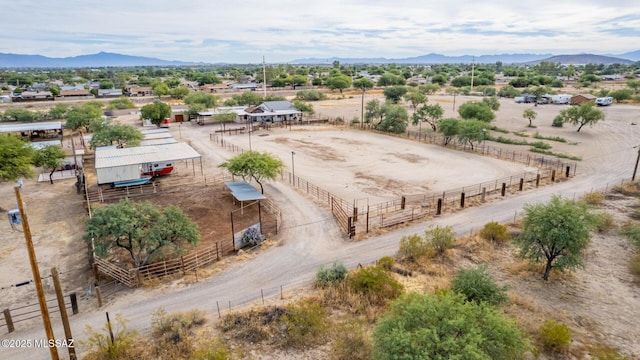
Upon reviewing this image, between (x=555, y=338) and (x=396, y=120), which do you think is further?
(x=396, y=120)

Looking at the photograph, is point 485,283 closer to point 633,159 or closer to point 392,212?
point 392,212

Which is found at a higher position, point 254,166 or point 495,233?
point 254,166

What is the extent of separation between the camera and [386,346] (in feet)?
35.8

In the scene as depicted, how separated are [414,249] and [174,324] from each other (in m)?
12.7

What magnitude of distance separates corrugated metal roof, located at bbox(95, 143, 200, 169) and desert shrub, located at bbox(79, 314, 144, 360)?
828 inches

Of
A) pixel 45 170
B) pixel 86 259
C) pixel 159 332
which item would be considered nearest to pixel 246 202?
pixel 86 259

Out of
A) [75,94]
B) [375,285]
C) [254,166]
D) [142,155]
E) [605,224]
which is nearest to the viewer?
[375,285]

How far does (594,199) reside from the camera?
30156 mm

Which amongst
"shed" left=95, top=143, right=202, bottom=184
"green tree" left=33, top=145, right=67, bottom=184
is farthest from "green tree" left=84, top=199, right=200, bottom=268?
"green tree" left=33, top=145, right=67, bottom=184

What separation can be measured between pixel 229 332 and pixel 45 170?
36074mm

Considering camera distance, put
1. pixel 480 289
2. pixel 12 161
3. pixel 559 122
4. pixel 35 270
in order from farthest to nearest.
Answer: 1. pixel 559 122
2. pixel 12 161
3. pixel 480 289
4. pixel 35 270

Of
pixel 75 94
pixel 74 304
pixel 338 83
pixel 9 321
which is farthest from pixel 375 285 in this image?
pixel 75 94

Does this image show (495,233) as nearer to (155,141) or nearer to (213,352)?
(213,352)

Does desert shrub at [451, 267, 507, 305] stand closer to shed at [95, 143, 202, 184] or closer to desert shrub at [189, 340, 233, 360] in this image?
desert shrub at [189, 340, 233, 360]
